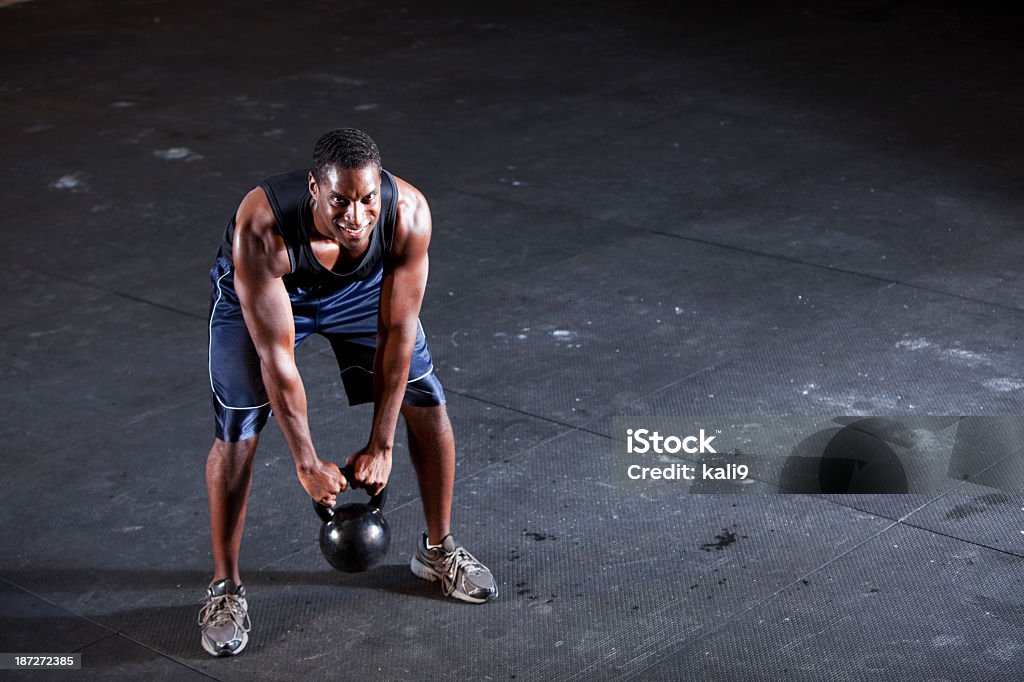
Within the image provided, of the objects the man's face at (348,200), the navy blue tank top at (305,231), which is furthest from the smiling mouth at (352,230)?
the navy blue tank top at (305,231)

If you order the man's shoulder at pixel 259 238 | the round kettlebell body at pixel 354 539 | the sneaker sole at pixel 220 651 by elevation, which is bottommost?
the sneaker sole at pixel 220 651

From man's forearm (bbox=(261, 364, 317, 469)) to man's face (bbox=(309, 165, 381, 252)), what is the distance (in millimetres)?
359

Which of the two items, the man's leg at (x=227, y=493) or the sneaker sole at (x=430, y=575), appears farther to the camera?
the sneaker sole at (x=430, y=575)

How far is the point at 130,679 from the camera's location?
134 inches

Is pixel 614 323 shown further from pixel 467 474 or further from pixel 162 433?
pixel 162 433

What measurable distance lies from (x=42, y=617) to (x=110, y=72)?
7.12m

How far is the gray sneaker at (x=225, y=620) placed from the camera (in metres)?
3.48

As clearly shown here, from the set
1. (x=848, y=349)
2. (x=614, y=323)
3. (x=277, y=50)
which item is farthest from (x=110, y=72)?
(x=848, y=349)

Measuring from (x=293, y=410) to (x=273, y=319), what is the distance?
230mm

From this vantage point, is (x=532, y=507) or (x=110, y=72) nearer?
(x=532, y=507)

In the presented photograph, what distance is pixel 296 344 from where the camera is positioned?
3.52m

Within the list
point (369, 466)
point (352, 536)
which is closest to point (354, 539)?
point (352, 536)
